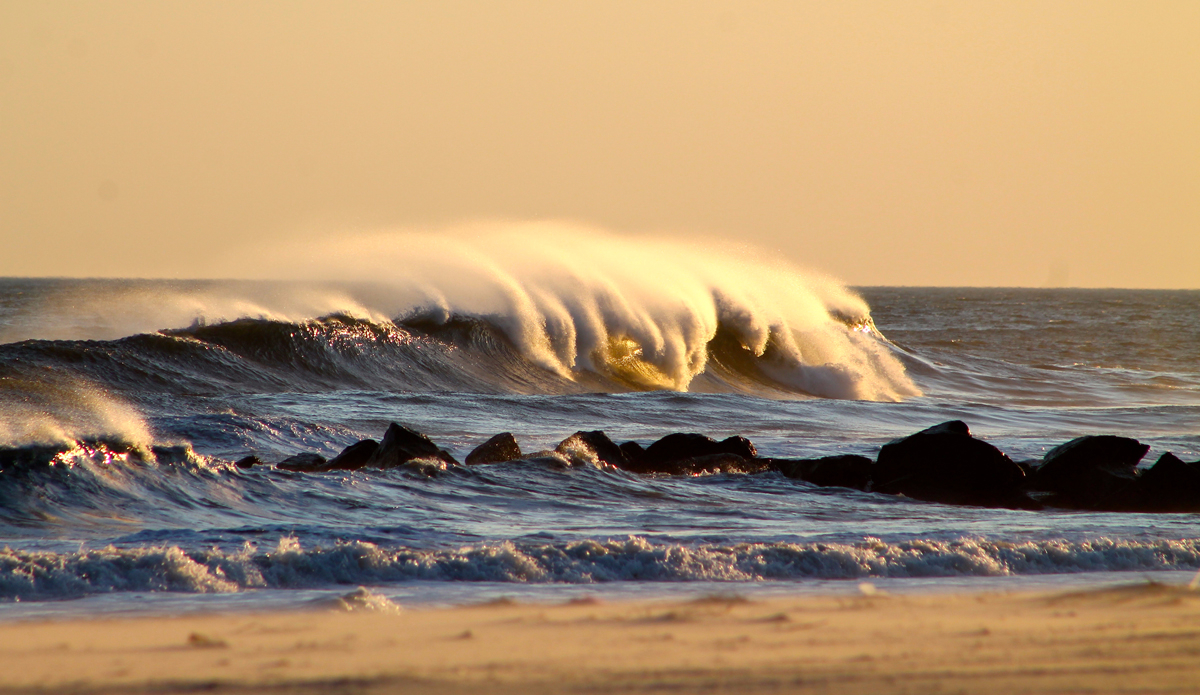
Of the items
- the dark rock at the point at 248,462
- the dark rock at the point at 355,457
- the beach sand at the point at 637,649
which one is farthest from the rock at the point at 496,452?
the beach sand at the point at 637,649

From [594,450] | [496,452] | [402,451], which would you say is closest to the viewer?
[402,451]

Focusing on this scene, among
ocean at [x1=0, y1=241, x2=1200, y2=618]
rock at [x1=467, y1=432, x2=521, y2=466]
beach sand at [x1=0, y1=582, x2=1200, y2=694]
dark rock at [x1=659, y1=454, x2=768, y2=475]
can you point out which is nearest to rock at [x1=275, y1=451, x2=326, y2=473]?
ocean at [x1=0, y1=241, x2=1200, y2=618]

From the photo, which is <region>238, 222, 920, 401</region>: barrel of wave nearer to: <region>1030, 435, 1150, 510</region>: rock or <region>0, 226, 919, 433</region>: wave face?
<region>0, 226, 919, 433</region>: wave face

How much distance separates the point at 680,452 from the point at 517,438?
2.34 m

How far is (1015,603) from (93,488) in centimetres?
503

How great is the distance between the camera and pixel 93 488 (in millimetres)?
6133

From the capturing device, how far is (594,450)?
8250mm

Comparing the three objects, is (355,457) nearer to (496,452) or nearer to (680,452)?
(496,452)

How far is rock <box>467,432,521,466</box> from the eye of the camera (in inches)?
317

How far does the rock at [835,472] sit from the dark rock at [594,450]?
131 centimetres

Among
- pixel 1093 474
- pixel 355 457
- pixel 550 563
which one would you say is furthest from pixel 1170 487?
pixel 355 457

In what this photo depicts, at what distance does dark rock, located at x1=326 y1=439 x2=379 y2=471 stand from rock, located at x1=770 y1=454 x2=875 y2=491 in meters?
3.22

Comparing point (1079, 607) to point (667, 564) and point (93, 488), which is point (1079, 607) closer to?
point (667, 564)

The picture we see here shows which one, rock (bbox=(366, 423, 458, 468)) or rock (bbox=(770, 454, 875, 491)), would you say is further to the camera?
rock (bbox=(770, 454, 875, 491))
